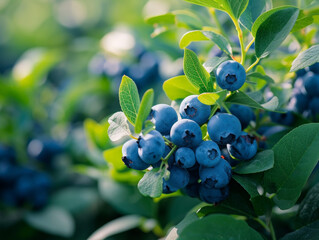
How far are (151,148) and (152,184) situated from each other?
8cm

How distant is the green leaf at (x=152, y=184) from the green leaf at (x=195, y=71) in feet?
0.77

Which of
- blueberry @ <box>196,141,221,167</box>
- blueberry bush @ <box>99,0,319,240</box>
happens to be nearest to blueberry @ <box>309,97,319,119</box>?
blueberry bush @ <box>99,0,319,240</box>

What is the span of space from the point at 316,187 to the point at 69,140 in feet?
5.14

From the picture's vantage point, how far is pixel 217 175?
838 millimetres

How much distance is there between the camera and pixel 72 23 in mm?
3717

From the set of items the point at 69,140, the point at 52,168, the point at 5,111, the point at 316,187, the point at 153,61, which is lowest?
the point at 52,168

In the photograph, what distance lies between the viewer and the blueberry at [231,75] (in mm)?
833

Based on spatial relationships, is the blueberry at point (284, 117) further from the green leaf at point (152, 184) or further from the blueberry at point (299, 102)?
the green leaf at point (152, 184)

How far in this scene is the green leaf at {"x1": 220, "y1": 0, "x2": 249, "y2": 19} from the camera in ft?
2.93

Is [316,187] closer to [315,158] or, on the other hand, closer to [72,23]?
[315,158]

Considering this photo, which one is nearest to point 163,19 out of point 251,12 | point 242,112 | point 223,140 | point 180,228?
point 251,12

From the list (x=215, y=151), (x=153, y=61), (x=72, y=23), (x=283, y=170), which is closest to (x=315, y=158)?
(x=283, y=170)

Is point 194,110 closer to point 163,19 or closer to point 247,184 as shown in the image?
point 247,184

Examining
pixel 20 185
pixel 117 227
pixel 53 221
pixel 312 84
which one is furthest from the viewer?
pixel 20 185
